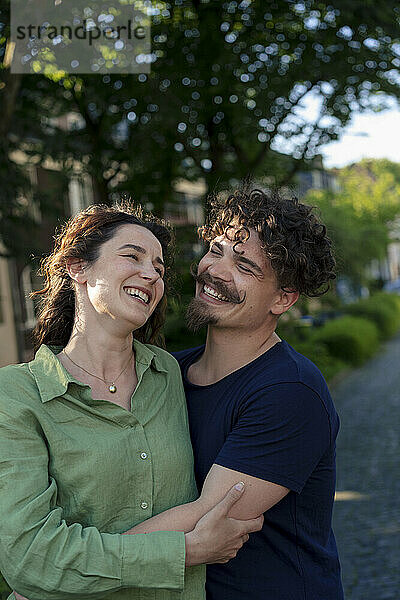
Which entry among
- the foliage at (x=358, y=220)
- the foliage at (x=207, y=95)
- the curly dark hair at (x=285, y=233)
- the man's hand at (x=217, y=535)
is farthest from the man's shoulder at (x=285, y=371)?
the foliage at (x=358, y=220)

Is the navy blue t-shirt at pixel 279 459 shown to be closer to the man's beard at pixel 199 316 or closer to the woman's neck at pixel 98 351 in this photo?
the man's beard at pixel 199 316

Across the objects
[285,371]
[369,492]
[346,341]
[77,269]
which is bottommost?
[346,341]

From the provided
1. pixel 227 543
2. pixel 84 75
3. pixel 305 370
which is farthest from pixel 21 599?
pixel 84 75

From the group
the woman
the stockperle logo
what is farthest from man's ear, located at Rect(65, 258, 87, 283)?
the stockperle logo

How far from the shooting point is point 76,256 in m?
2.37

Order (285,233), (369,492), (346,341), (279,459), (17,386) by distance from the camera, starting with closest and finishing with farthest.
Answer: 1. (17,386)
2. (279,459)
3. (285,233)
4. (369,492)
5. (346,341)

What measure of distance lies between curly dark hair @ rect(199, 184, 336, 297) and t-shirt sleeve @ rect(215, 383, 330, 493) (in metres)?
0.44

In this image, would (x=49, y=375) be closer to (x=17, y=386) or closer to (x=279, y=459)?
(x=17, y=386)

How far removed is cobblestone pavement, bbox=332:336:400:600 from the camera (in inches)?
222

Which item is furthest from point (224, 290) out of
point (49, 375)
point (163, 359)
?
point (49, 375)

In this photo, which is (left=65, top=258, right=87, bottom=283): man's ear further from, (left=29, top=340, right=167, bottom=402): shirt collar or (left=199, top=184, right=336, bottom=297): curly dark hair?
(left=199, top=184, right=336, bottom=297): curly dark hair

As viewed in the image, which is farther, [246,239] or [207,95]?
[207,95]

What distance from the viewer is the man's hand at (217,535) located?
2074mm

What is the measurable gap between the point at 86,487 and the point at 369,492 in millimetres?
6241
